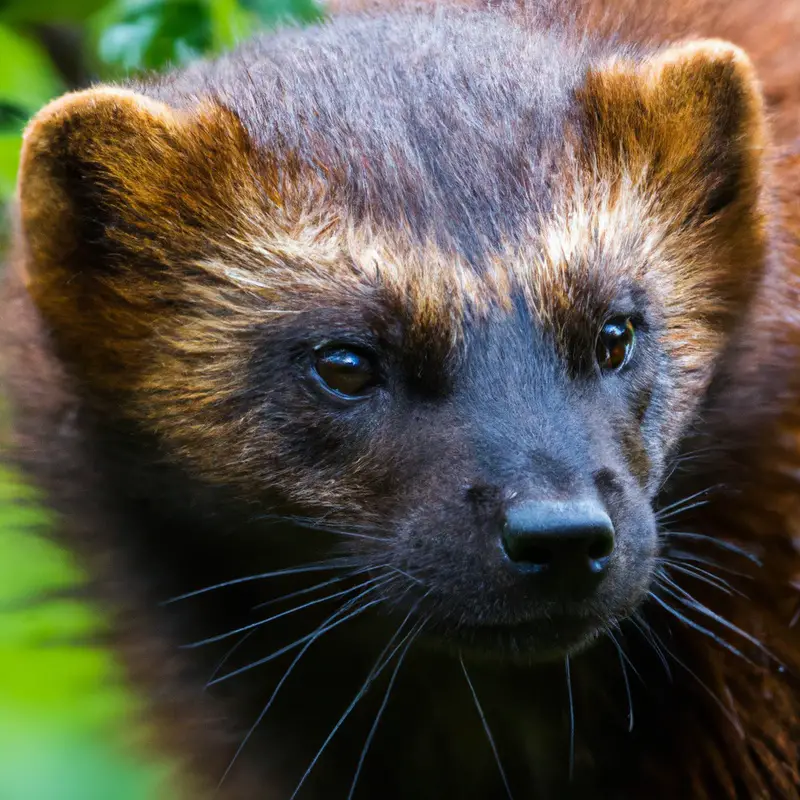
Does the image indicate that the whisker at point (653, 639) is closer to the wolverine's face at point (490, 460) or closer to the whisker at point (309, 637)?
the wolverine's face at point (490, 460)

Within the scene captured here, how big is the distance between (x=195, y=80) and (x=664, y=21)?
0.98m

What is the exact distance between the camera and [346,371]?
6.33ft

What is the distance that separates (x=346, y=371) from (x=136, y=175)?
0.49 meters

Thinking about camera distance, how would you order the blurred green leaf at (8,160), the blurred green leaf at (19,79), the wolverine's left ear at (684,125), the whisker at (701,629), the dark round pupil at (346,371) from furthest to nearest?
the blurred green leaf at (19,79) < the blurred green leaf at (8,160) < the whisker at (701,629) < the wolverine's left ear at (684,125) < the dark round pupil at (346,371)

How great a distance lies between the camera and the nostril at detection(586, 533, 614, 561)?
169 centimetres

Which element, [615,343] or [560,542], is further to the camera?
[615,343]

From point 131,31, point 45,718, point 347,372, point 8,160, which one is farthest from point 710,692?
point 131,31

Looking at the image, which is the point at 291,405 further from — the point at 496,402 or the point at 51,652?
the point at 51,652

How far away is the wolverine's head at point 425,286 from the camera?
182 centimetres

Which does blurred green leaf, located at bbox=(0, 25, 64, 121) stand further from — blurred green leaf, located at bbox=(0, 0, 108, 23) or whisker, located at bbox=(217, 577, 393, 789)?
whisker, located at bbox=(217, 577, 393, 789)

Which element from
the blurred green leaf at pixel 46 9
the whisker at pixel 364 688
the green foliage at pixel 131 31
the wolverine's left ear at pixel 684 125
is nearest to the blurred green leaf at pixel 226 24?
the green foliage at pixel 131 31

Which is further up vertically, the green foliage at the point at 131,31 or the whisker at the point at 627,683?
the green foliage at the point at 131,31

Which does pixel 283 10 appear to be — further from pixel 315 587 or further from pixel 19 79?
pixel 315 587

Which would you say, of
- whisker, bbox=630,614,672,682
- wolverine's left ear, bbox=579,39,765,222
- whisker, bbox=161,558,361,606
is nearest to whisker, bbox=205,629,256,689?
whisker, bbox=161,558,361,606
